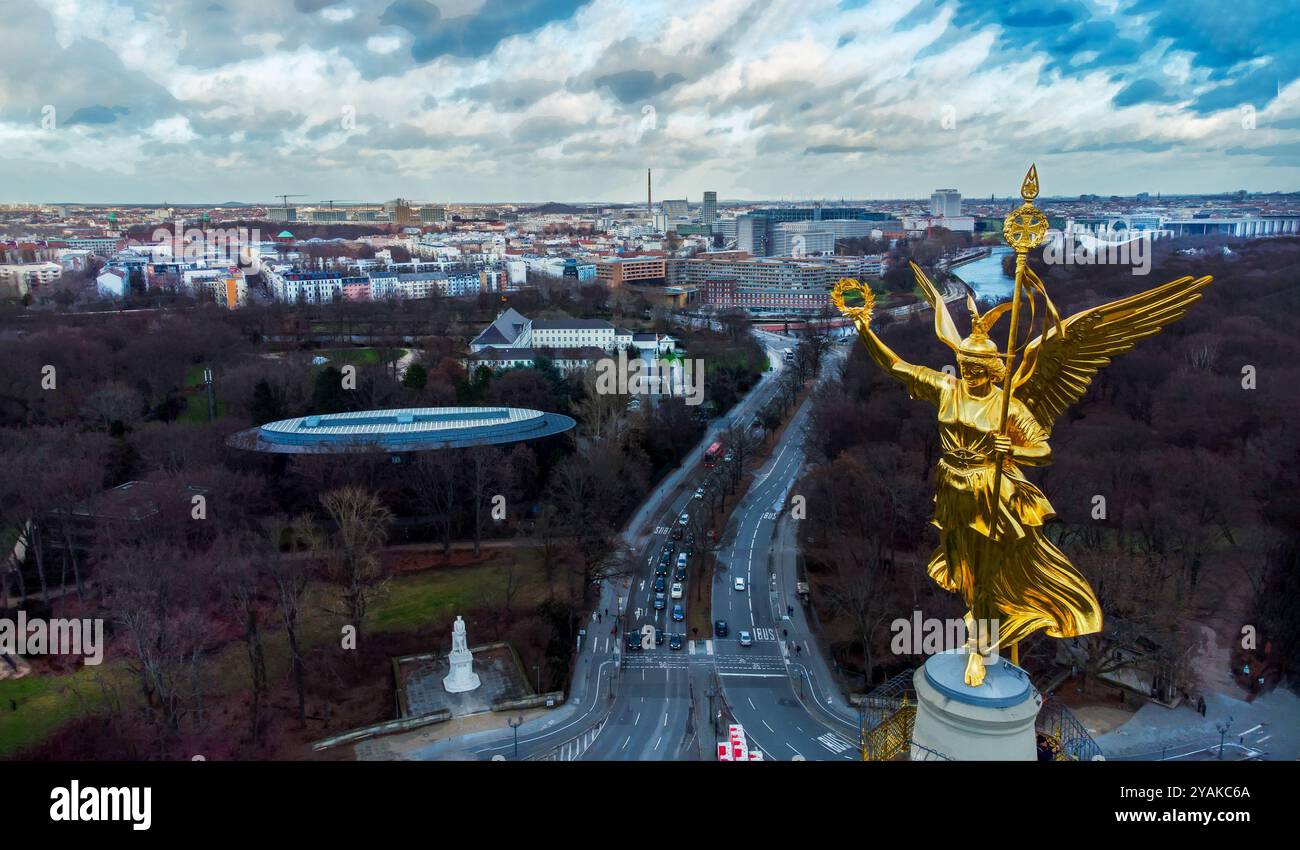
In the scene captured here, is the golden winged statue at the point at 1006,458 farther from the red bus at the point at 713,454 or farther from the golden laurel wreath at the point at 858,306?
the red bus at the point at 713,454

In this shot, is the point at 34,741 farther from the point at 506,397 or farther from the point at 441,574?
the point at 506,397

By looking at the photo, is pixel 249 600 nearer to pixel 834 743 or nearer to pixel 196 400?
pixel 834 743

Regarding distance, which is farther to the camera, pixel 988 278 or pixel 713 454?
pixel 988 278

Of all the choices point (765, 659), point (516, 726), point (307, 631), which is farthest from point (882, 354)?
point (307, 631)

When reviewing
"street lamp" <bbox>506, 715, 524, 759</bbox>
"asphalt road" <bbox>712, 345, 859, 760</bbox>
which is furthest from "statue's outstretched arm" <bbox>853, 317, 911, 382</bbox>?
"street lamp" <bbox>506, 715, 524, 759</bbox>

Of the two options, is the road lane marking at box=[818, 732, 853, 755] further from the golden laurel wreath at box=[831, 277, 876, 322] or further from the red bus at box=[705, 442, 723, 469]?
the red bus at box=[705, 442, 723, 469]

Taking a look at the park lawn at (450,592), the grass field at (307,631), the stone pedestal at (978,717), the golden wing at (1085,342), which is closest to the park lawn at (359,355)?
the park lawn at (450,592)
